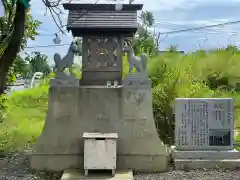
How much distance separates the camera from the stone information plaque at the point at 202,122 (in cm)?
782

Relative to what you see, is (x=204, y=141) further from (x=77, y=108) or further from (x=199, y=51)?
(x=199, y=51)

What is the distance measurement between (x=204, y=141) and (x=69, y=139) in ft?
7.51

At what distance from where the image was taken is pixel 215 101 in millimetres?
7852

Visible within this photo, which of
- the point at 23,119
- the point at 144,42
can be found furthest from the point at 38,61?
the point at 23,119

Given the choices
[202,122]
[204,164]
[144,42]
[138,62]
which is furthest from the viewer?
[144,42]

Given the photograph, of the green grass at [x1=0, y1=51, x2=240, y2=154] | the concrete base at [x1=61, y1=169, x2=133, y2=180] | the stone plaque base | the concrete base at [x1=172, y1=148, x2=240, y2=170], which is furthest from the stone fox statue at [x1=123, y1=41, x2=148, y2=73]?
the green grass at [x1=0, y1=51, x2=240, y2=154]

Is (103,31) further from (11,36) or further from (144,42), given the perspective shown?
(144,42)

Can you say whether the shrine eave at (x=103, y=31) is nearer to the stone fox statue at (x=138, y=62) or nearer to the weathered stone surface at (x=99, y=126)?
the stone fox statue at (x=138, y=62)

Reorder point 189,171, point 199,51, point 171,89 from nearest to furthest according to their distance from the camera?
1. point 189,171
2. point 171,89
3. point 199,51

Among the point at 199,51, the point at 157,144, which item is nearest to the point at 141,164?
the point at 157,144

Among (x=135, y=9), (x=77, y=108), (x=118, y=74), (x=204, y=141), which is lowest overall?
(x=204, y=141)

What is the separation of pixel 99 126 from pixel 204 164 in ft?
6.13

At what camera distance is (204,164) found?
25.2 feet

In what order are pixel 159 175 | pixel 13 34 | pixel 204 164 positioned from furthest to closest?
1. pixel 204 164
2. pixel 159 175
3. pixel 13 34
